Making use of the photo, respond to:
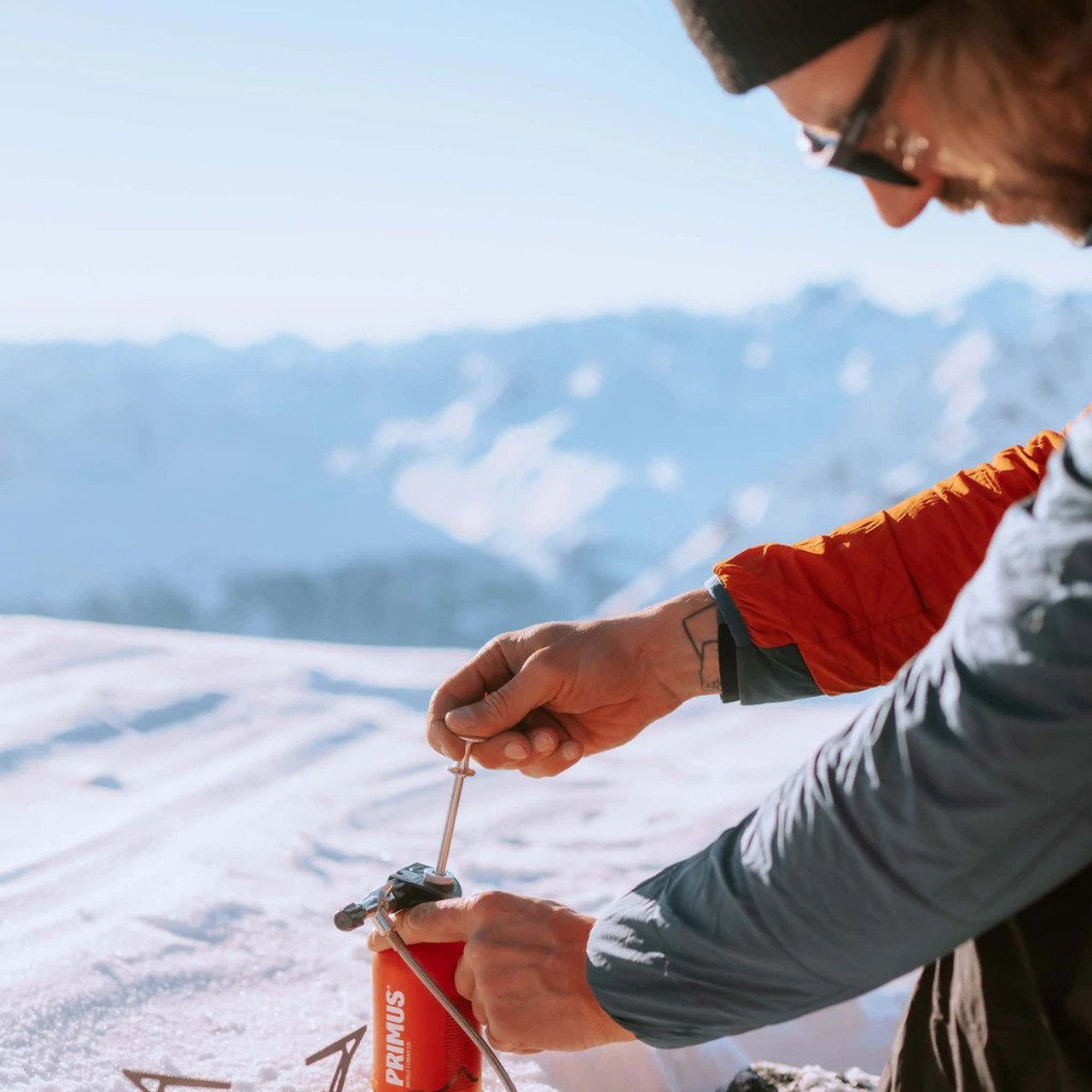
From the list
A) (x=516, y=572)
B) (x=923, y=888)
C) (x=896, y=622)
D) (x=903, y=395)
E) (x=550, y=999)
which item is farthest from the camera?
(x=516, y=572)

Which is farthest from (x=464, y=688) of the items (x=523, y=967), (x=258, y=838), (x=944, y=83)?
(x=944, y=83)

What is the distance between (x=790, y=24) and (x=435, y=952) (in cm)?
75

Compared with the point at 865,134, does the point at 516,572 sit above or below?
below

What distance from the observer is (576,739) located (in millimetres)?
1271

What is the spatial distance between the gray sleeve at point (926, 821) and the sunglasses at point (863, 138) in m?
0.23

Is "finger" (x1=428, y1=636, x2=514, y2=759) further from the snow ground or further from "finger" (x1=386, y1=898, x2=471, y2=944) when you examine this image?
the snow ground

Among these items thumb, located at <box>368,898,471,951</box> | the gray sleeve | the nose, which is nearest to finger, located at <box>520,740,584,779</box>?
thumb, located at <box>368,898,471,951</box>

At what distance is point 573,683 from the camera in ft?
3.96

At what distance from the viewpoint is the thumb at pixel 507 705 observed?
3.75ft

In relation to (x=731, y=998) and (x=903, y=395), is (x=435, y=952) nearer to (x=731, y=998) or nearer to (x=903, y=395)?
(x=731, y=998)

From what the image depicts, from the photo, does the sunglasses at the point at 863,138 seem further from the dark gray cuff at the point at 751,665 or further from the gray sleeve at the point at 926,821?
the dark gray cuff at the point at 751,665

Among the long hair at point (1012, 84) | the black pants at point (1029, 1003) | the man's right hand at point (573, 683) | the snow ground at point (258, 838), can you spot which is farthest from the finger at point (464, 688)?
the long hair at point (1012, 84)

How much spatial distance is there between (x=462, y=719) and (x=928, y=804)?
58 centimetres

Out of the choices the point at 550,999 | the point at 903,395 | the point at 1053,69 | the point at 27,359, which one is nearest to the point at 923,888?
the point at 550,999
